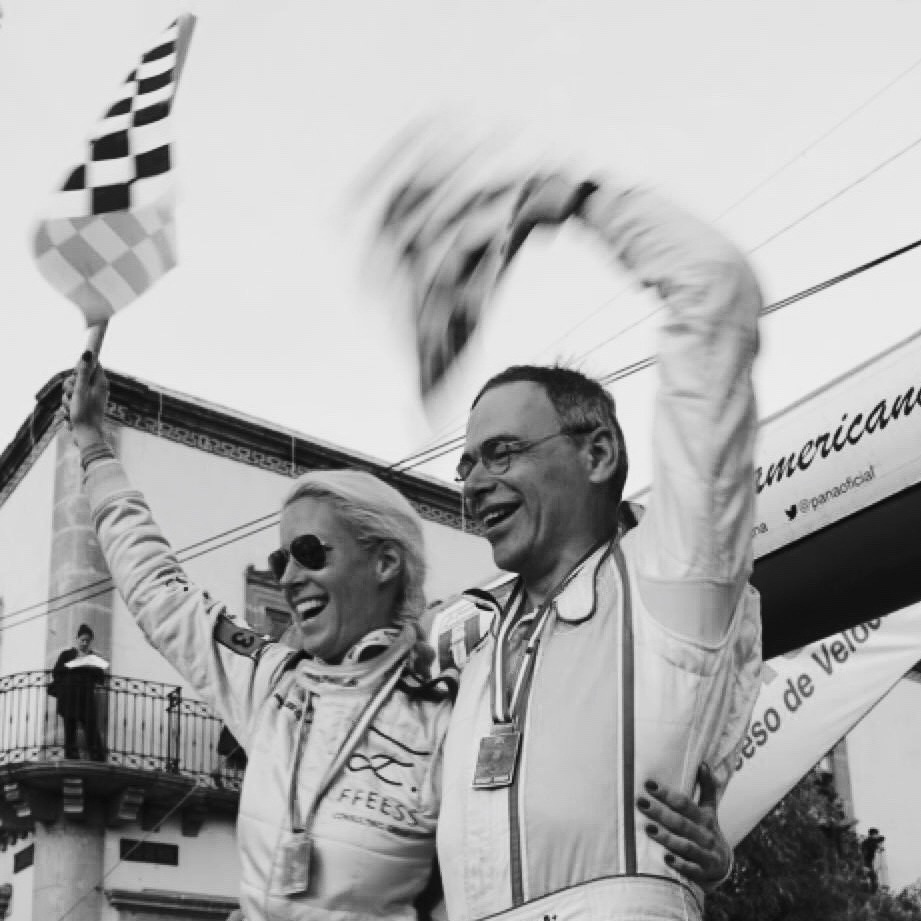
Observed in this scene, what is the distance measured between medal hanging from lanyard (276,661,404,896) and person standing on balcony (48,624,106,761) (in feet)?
48.7

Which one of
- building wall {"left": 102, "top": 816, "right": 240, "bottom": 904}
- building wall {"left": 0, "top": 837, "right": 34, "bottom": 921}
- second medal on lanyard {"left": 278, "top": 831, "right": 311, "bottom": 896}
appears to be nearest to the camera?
second medal on lanyard {"left": 278, "top": 831, "right": 311, "bottom": 896}

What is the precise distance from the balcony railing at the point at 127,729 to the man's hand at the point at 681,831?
619 inches

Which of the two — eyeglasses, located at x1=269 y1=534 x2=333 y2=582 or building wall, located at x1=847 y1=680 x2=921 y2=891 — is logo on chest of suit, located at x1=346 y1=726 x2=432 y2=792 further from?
building wall, located at x1=847 y1=680 x2=921 y2=891

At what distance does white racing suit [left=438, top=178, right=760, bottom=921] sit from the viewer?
2318 millimetres

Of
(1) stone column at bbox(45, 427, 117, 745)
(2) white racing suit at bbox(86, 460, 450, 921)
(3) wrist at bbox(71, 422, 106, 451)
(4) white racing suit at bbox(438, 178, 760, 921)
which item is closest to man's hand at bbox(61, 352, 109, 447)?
(3) wrist at bbox(71, 422, 106, 451)

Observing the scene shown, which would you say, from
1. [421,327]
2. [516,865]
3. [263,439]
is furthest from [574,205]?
[263,439]

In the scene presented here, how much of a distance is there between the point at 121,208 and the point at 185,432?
16.1 m

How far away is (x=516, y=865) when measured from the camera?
2348mm

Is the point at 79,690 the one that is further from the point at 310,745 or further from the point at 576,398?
the point at 576,398

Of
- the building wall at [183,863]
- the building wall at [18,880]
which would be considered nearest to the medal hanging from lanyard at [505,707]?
the building wall at [183,863]

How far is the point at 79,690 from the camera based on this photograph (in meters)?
17.4

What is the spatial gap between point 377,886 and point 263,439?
17622 mm

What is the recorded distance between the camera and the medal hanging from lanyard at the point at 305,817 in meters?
2.78

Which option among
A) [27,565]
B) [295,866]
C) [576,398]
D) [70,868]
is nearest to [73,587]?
[27,565]
